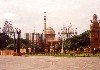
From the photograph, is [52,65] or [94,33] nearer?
[52,65]

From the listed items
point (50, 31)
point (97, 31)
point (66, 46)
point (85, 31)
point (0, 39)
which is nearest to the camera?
point (97, 31)

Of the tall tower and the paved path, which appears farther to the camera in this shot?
the tall tower

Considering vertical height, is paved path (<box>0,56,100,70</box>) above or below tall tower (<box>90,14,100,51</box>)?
below

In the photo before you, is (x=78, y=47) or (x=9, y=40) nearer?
(x=78, y=47)

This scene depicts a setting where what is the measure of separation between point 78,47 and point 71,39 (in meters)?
3.52

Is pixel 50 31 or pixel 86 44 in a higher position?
pixel 50 31

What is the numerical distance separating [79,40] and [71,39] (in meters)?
2.84

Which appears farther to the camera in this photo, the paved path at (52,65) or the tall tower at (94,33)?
the tall tower at (94,33)

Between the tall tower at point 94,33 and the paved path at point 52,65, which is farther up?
the tall tower at point 94,33

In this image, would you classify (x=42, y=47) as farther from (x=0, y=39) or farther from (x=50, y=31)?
(x=50, y=31)

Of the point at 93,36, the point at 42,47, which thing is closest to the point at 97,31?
the point at 93,36

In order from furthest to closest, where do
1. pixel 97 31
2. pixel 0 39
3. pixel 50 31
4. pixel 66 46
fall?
pixel 50 31 < pixel 0 39 < pixel 66 46 < pixel 97 31

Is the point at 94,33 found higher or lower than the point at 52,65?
higher

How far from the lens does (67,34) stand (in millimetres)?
78438
